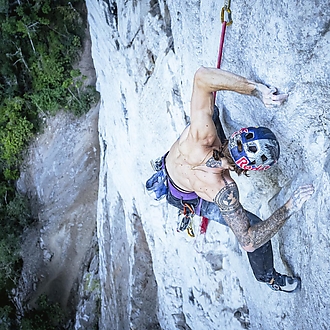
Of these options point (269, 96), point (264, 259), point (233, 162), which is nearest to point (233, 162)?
point (233, 162)

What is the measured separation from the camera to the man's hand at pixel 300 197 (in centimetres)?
264

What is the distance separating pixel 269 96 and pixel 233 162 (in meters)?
0.59

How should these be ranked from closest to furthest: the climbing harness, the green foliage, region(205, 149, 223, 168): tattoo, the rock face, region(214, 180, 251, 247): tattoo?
the rock face
region(214, 180, 251, 247): tattoo
region(205, 149, 223, 168): tattoo
the climbing harness
the green foliage

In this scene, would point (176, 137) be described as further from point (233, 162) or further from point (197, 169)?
point (233, 162)

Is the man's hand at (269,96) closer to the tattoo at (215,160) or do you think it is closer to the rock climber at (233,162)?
the rock climber at (233,162)

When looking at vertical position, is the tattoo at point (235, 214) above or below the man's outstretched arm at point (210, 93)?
below

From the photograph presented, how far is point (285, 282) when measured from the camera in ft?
10.4

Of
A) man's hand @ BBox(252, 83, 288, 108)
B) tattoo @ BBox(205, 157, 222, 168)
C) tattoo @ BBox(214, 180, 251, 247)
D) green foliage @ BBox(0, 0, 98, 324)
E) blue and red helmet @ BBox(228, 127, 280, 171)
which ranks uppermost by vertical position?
man's hand @ BBox(252, 83, 288, 108)

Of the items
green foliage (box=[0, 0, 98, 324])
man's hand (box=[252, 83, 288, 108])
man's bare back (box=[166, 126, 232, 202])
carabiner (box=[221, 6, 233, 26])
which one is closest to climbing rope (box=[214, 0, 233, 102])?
carabiner (box=[221, 6, 233, 26])

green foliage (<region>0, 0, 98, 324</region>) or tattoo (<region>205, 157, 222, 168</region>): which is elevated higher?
tattoo (<region>205, 157, 222, 168</region>)

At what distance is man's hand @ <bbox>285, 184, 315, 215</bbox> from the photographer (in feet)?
8.67

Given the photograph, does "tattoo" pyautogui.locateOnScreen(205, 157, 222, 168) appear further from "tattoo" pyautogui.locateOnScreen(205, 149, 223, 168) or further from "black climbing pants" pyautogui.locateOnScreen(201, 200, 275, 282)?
"black climbing pants" pyautogui.locateOnScreen(201, 200, 275, 282)

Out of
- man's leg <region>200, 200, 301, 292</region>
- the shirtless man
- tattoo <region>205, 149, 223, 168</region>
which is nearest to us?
the shirtless man

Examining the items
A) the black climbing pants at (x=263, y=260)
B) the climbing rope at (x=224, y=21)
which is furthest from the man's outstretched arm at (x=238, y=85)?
the black climbing pants at (x=263, y=260)
